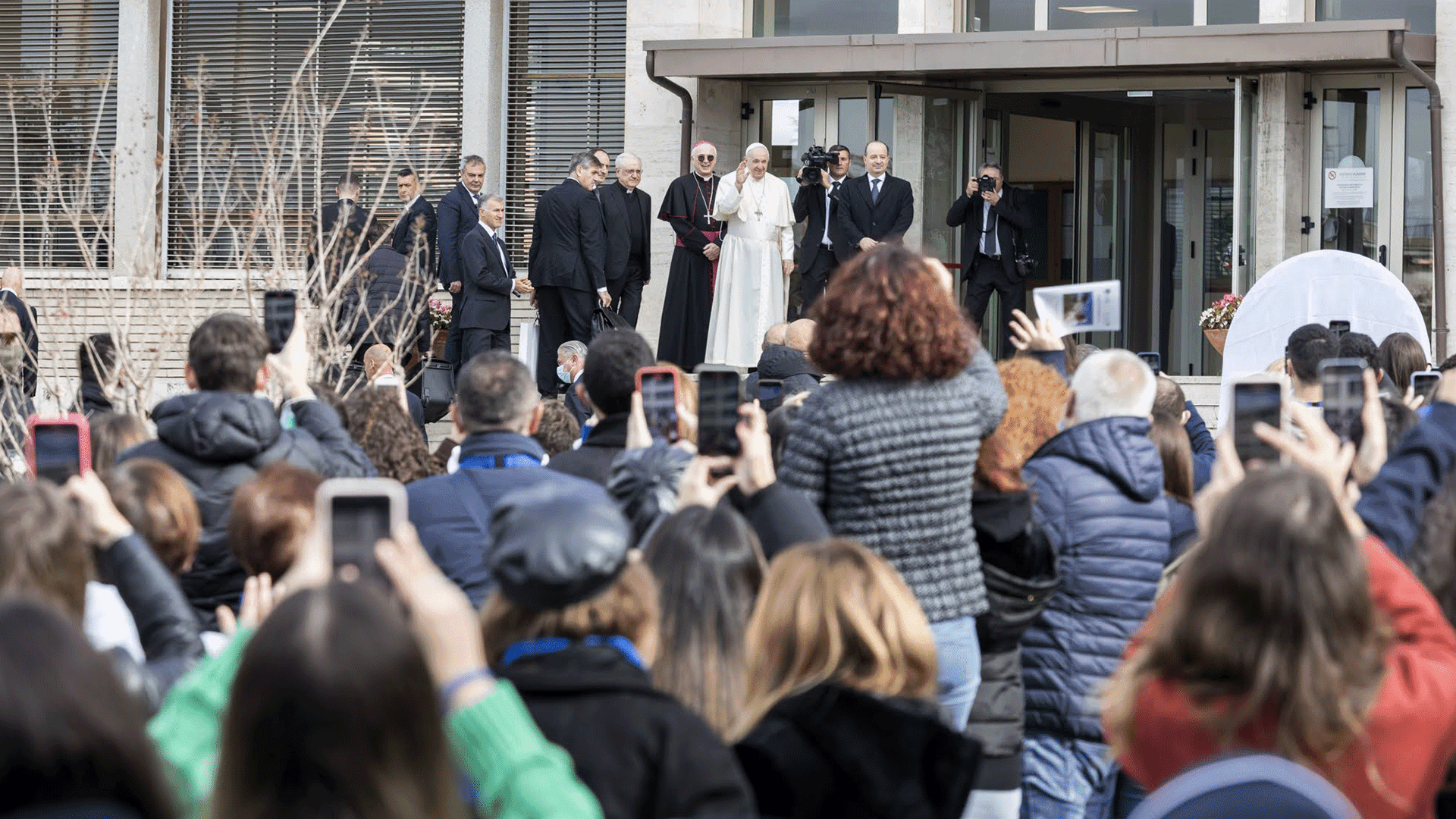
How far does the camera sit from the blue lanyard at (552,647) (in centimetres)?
284

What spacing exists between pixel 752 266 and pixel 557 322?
173 centimetres

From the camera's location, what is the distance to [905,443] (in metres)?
4.54

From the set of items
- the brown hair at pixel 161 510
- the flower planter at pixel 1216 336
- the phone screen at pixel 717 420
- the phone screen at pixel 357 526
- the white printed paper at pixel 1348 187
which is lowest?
the brown hair at pixel 161 510

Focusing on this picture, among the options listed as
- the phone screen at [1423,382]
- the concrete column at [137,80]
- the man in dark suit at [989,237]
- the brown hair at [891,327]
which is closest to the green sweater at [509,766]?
the brown hair at [891,327]

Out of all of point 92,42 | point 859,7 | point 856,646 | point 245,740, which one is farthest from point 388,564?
point 92,42

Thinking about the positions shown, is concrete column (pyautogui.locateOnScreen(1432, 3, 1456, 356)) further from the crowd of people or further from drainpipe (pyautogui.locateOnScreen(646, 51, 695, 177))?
the crowd of people

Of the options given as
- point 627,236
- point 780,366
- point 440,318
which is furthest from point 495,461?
point 440,318

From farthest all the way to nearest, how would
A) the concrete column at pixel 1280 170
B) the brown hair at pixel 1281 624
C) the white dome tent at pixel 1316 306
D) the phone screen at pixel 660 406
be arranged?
the concrete column at pixel 1280 170 < the white dome tent at pixel 1316 306 < the phone screen at pixel 660 406 < the brown hair at pixel 1281 624

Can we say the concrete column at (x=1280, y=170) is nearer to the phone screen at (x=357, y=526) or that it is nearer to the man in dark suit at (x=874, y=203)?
the man in dark suit at (x=874, y=203)

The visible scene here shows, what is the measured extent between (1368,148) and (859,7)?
4795mm

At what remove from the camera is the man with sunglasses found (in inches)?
620

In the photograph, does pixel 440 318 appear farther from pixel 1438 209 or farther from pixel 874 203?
pixel 1438 209

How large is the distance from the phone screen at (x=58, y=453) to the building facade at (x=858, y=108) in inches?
413

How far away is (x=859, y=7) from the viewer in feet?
58.6
